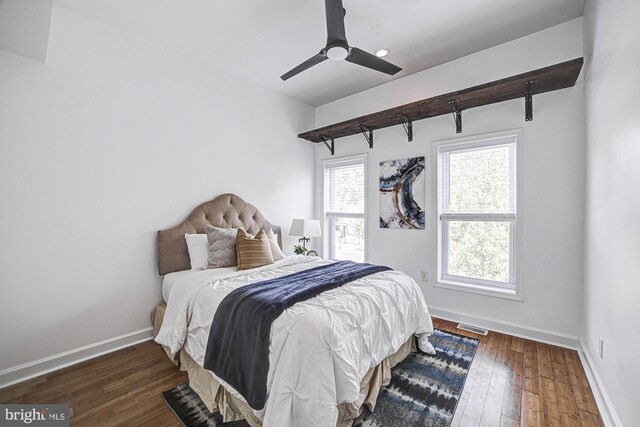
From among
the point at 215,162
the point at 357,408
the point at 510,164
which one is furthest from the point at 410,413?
the point at 215,162

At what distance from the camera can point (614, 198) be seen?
166 centimetres

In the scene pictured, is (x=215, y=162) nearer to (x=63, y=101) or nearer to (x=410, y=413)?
(x=63, y=101)

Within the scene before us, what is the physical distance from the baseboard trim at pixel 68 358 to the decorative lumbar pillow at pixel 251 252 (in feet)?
3.86

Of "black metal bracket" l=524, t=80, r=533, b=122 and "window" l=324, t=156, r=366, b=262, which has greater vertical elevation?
"black metal bracket" l=524, t=80, r=533, b=122

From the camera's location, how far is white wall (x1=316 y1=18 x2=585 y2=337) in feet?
8.17

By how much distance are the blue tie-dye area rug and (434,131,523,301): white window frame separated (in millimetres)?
821

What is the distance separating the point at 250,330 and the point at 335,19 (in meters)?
2.09

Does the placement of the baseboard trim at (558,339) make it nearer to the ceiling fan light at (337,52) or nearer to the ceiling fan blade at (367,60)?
the ceiling fan blade at (367,60)

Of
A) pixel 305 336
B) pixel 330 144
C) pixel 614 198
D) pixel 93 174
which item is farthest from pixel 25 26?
pixel 614 198

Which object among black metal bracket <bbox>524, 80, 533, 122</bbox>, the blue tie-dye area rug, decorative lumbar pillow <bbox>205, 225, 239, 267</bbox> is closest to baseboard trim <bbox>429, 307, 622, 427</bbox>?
the blue tie-dye area rug

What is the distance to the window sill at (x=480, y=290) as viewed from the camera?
2.80 meters

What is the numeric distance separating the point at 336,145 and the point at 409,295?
2678 mm

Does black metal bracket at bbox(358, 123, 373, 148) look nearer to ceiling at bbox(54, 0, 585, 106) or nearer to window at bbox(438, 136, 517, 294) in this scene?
ceiling at bbox(54, 0, 585, 106)

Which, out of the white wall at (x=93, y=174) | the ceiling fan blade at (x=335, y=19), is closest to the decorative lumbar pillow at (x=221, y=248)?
the white wall at (x=93, y=174)
